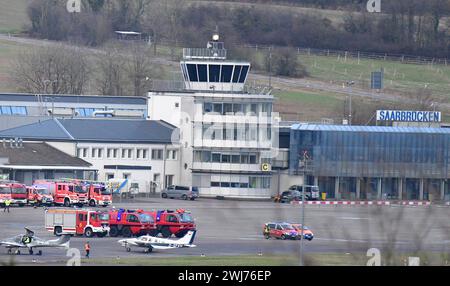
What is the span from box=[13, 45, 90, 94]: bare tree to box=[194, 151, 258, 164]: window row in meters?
41.1

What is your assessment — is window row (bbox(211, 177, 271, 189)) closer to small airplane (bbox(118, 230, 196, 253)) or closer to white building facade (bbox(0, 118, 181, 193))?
white building facade (bbox(0, 118, 181, 193))

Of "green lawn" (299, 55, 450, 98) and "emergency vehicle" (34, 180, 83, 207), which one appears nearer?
"emergency vehicle" (34, 180, 83, 207)

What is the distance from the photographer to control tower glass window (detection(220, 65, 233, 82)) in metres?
92.6

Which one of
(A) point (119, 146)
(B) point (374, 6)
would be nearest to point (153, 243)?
(A) point (119, 146)

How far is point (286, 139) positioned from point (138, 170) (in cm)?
1118

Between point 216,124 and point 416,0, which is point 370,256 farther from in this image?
point 416,0

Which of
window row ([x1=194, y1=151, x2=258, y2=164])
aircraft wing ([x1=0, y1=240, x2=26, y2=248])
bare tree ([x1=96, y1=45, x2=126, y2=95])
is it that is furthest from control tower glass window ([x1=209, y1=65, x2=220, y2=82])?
aircraft wing ([x1=0, y1=240, x2=26, y2=248])

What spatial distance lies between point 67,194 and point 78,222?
1976cm

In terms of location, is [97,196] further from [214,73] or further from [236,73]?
[236,73]

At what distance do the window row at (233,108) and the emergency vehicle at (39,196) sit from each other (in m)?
18.9

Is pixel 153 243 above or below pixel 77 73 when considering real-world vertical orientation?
above

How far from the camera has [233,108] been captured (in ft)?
303

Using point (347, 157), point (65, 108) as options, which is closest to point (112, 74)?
point (65, 108)

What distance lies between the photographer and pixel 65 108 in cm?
10925
